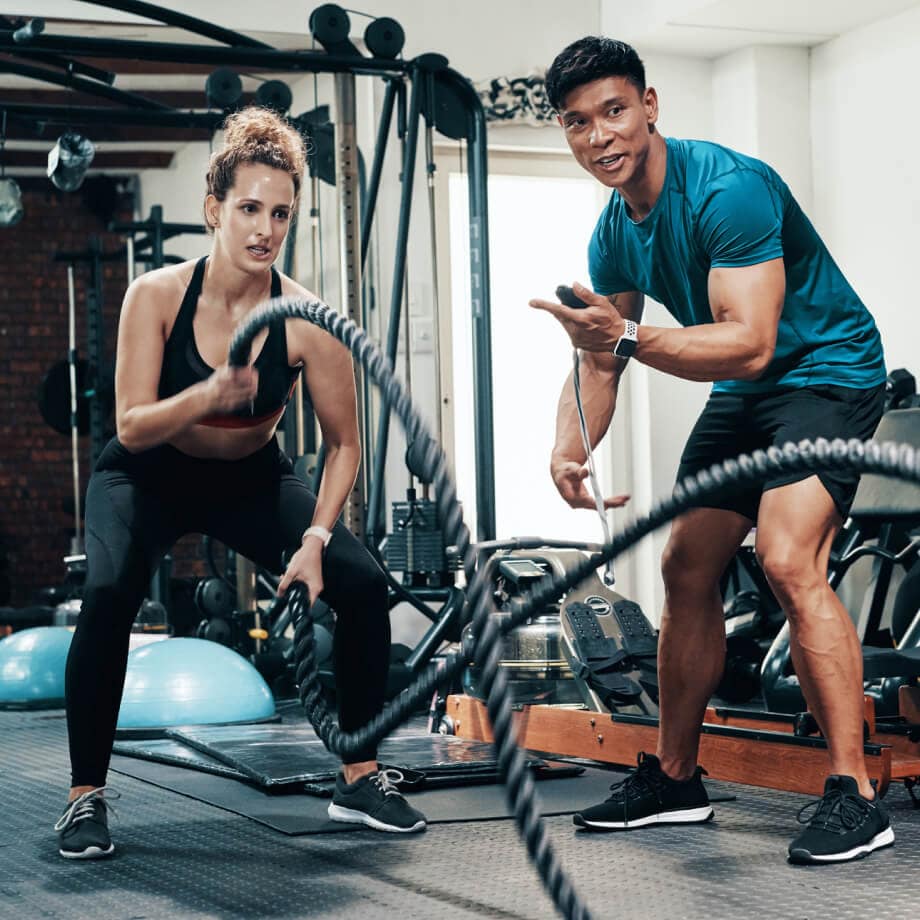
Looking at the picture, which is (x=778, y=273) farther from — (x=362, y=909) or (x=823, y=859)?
(x=362, y=909)

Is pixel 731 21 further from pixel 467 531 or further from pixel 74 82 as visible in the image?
pixel 467 531

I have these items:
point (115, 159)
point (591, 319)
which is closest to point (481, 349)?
point (591, 319)

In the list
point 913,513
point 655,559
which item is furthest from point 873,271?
point 913,513

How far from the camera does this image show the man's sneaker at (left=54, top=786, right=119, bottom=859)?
2.53 meters

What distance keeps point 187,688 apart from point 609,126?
2.57m

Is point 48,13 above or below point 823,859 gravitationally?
above

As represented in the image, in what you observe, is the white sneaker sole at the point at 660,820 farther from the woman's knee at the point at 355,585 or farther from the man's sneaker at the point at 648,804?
the woman's knee at the point at 355,585

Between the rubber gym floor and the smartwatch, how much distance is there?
874 mm

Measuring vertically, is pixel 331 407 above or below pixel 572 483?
above

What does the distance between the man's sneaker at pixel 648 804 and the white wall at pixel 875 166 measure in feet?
11.1

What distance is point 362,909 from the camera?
84.5 inches

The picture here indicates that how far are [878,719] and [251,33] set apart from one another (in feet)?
14.3

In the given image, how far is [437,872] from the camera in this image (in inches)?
94.3

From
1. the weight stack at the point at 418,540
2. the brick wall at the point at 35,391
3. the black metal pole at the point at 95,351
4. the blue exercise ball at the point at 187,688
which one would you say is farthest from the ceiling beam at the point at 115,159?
the blue exercise ball at the point at 187,688
